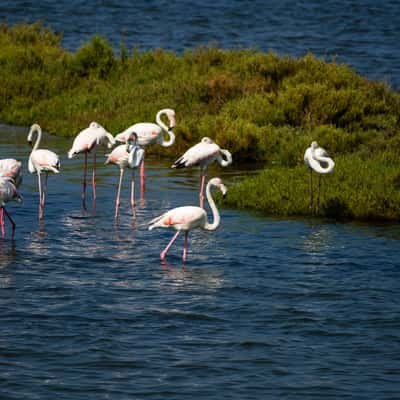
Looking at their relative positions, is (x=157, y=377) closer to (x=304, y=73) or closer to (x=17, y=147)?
(x=17, y=147)

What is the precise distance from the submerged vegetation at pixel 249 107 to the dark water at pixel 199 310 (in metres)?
0.83

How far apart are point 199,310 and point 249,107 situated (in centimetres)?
1107

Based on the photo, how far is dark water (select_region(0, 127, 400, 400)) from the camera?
28.5 feet

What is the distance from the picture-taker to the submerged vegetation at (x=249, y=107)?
15.6m

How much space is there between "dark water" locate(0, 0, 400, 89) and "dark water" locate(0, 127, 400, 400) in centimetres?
1644

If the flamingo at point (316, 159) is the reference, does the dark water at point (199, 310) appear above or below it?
below

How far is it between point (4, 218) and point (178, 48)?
22.4 metres

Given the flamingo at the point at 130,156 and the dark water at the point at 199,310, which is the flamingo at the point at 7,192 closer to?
the dark water at the point at 199,310

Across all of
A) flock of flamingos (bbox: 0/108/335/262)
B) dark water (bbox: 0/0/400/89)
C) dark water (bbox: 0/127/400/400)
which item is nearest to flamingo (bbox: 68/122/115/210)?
flock of flamingos (bbox: 0/108/335/262)

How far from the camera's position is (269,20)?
48125mm

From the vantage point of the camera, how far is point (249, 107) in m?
21.2

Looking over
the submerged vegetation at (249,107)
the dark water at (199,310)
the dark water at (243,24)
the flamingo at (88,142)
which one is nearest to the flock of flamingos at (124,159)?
the flamingo at (88,142)

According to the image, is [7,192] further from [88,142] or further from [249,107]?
[249,107]

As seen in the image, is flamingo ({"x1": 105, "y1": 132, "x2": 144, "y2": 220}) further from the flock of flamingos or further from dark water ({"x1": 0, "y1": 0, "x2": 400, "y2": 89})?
dark water ({"x1": 0, "y1": 0, "x2": 400, "y2": 89})
